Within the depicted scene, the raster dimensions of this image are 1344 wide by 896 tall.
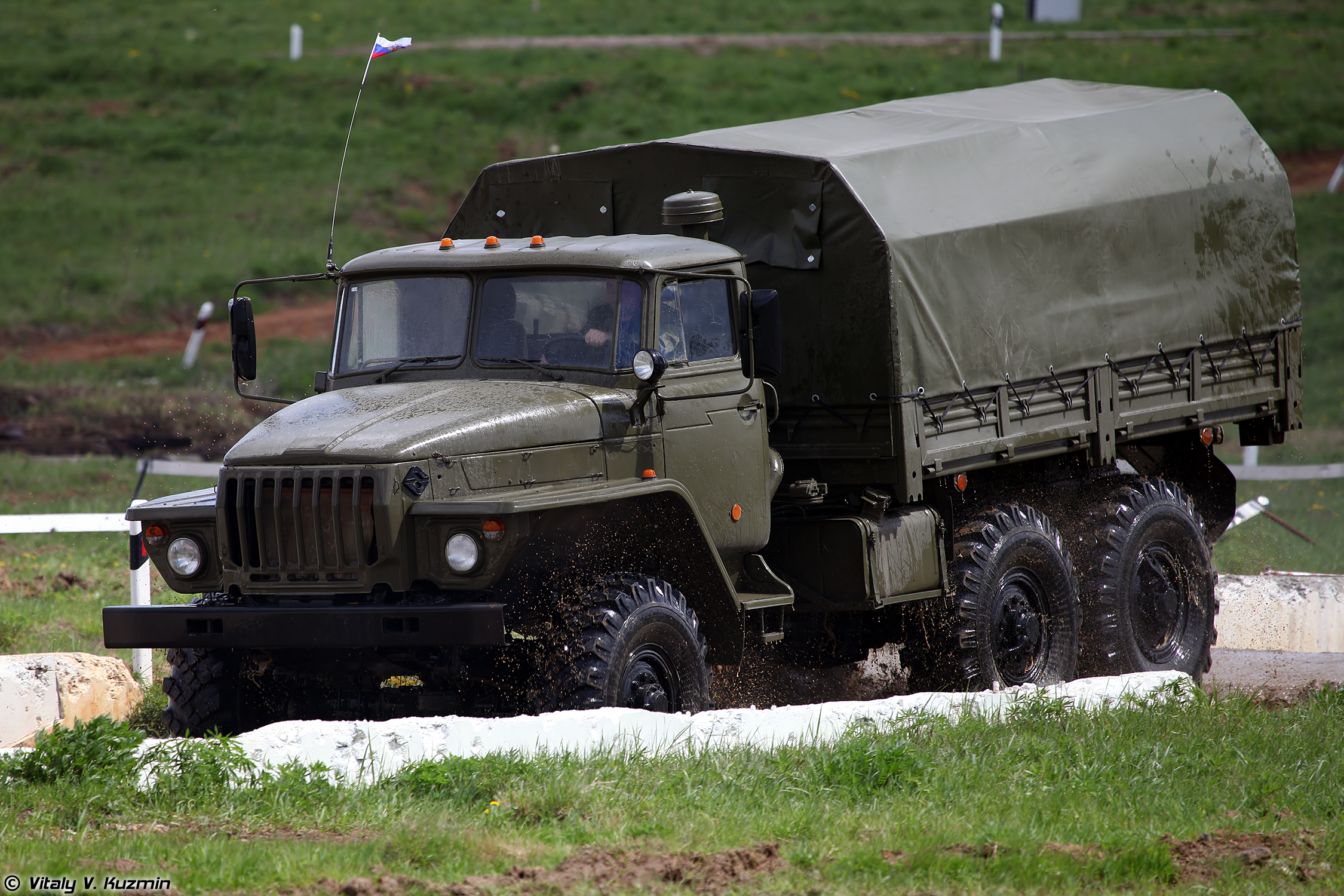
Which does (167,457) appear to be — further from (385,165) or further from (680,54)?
(680,54)

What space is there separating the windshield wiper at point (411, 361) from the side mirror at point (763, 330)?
142 cm

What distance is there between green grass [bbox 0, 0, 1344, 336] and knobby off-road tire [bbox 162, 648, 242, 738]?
1738 cm

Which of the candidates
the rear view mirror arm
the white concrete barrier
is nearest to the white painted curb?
the rear view mirror arm

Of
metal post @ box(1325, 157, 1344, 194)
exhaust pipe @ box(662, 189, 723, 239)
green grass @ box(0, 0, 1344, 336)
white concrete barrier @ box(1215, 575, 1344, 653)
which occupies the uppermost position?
green grass @ box(0, 0, 1344, 336)

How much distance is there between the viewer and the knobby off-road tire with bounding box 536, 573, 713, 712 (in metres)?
7.44

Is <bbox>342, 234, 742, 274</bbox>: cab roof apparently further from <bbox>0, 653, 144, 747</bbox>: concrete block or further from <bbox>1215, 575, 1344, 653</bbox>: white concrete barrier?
<bbox>1215, 575, 1344, 653</bbox>: white concrete barrier

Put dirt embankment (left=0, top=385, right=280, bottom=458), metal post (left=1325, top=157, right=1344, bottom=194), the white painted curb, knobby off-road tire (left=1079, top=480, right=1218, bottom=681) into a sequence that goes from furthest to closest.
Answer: metal post (left=1325, top=157, right=1344, bottom=194) < dirt embankment (left=0, top=385, right=280, bottom=458) < knobby off-road tire (left=1079, top=480, right=1218, bottom=681) < the white painted curb

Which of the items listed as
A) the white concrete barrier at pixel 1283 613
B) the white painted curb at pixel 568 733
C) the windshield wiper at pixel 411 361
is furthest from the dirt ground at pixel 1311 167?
the windshield wiper at pixel 411 361

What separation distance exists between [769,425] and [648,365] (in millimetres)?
1529

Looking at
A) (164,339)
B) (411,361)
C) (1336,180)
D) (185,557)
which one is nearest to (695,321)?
(411,361)

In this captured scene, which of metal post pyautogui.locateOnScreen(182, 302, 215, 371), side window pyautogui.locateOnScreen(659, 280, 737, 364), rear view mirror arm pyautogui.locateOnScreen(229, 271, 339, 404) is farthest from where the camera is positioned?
metal post pyautogui.locateOnScreen(182, 302, 215, 371)

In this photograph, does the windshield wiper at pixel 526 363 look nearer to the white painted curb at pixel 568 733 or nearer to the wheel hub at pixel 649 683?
the wheel hub at pixel 649 683

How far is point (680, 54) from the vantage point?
3412 centimetres

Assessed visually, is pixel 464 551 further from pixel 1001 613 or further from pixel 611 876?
pixel 1001 613
